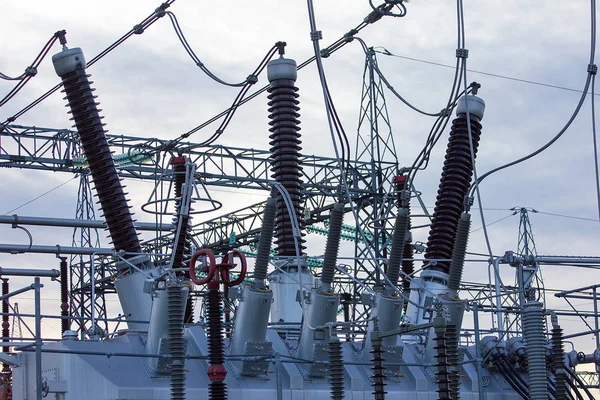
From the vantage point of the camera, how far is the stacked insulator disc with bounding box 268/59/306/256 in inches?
613

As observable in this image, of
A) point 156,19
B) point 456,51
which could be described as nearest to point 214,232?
point 156,19

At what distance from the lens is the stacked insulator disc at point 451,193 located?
15.9 metres

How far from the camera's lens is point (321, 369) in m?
13.7

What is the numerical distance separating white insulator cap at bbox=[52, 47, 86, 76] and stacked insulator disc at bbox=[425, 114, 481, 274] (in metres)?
5.65

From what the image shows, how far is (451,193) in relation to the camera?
16156 mm

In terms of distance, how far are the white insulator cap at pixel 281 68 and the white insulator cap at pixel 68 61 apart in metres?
2.93

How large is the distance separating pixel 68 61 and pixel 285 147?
3.41 meters

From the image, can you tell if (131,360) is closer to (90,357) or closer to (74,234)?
(90,357)

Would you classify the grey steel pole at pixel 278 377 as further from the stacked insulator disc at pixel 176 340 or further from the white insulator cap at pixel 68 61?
the white insulator cap at pixel 68 61

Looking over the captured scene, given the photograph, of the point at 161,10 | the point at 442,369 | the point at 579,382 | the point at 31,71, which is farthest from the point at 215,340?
the point at 31,71

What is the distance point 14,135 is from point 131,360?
1602 centimetres

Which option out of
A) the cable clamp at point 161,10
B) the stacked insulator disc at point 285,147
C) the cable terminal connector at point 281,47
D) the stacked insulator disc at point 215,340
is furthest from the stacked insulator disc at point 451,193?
the cable clamp at point 161,10

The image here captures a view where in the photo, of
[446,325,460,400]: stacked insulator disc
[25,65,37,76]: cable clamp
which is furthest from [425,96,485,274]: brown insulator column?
[25,65,37,76]: cable clamp

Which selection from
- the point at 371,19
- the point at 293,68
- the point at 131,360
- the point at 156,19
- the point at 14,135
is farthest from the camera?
the point at 14,135
